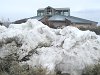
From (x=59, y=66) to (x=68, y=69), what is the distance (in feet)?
1.04

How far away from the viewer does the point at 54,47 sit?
10727mm

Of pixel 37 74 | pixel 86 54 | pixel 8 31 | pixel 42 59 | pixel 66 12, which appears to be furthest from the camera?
pixel 66 12

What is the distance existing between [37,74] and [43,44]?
2.40m

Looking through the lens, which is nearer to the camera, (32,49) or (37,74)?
(37,74)

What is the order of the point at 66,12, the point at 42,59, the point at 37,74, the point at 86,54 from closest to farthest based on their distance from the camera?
the point at 37,74 → the point at 42,59 → the point at 86,54 → the point at 66,12

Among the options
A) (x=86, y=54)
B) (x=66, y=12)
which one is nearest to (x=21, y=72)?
(x=86, y=54)

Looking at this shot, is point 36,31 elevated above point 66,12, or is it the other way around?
point 36,31

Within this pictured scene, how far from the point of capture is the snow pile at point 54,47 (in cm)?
1013

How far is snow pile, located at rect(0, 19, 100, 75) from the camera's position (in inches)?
399

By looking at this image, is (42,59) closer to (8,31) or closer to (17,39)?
(17,39)

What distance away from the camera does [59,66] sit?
10188mm

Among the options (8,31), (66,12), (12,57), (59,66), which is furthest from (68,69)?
(66,12)

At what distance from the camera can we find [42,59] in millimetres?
10008

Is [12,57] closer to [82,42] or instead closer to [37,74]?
[37,74]
